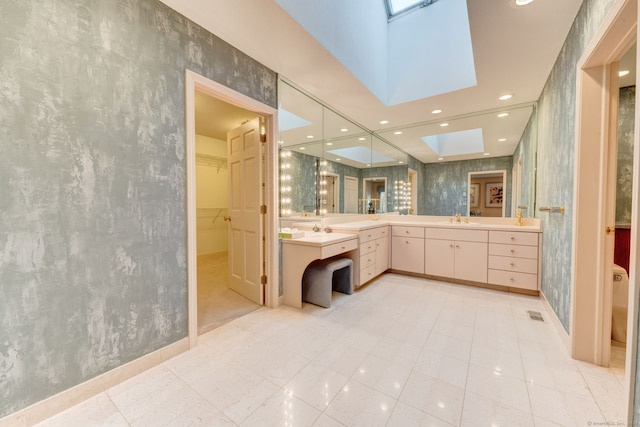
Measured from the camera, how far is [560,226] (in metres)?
2.09

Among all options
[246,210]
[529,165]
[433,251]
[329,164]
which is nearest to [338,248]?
[246,210]

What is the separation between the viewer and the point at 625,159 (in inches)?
92.2

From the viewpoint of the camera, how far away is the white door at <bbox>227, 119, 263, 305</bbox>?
8.89 ft

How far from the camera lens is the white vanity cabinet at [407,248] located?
11.9ft

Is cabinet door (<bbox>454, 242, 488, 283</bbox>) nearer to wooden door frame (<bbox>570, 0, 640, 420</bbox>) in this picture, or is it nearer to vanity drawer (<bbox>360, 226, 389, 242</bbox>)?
vanity drawer (<bbox>360, 226, 389, 242</bbox>)

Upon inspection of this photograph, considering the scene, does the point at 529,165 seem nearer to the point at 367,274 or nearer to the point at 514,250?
the point at 514,250

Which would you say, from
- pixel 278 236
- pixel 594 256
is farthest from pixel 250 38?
pixel 594 256

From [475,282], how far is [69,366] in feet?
13.1

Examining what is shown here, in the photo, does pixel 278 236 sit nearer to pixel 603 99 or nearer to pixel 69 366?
pixel 69 366

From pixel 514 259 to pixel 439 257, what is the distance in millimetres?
830

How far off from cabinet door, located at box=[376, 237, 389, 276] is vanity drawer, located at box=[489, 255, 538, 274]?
132cm

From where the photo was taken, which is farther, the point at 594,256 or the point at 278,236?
the point at 278,236

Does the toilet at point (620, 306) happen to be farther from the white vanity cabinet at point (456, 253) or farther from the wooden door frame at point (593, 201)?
the white vanity cabinet at point (456, 253)

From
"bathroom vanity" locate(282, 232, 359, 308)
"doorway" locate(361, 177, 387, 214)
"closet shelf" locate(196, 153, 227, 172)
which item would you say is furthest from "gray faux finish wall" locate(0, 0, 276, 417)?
"closet shelf" locate(196, 153, 227, 172)
